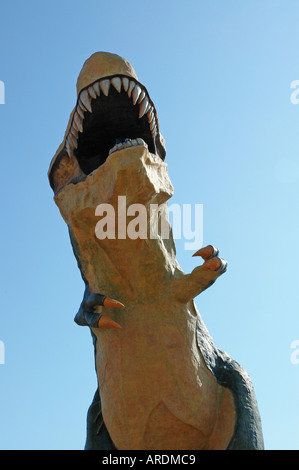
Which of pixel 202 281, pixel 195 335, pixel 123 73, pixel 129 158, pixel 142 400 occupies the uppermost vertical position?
pixel 123 73

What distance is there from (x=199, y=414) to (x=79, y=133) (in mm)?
2336

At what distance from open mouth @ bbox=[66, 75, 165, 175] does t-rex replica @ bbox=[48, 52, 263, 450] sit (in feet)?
0.03

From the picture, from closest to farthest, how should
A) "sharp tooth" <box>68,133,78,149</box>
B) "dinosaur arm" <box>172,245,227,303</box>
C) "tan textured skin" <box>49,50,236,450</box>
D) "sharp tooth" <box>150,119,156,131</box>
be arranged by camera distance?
1. "tan textured skin" <box>49,50,236,450</box>
2. "dinosaur arm" <box>172,245,227,303</box>
3. "sharp tooth" <box>68,133,78,149</box>
4. "sharp tooth" <box>150,119,156,131</box>

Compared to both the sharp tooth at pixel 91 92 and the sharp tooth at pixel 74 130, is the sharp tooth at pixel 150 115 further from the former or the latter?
the sharp tooth at pixel 74 130

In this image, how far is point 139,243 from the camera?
17.3ft

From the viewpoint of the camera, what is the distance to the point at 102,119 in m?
5.65

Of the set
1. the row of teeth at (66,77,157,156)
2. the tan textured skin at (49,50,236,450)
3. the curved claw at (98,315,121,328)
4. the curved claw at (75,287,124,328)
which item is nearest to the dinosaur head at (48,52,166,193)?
the row of teeth at (66,77,157,156)

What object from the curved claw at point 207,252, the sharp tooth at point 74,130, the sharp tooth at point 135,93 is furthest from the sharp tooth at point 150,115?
the curved claw at point 207,252

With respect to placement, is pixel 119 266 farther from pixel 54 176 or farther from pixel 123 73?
pixel 123 73

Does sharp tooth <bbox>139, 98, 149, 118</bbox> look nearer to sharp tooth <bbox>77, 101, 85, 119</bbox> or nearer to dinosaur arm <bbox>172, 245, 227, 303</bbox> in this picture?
sharp tooth <bbox>77, 101, 85, 119</bbox>

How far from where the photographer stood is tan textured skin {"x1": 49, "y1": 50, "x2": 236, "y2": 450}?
5.03m

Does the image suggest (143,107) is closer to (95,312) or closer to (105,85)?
(105,85)

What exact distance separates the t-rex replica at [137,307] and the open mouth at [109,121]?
0.01 metres
